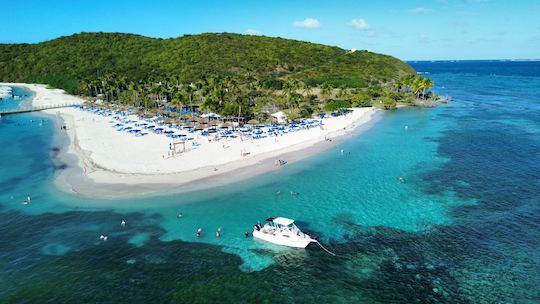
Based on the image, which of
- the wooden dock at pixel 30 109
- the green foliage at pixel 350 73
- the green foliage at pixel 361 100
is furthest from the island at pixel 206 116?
the wooden dock at pixel 30 109

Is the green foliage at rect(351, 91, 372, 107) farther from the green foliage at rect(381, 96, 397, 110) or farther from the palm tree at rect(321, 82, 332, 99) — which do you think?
the palm tree at rect(321, 82, 332, 99)

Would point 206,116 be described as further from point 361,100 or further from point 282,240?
point 282,240

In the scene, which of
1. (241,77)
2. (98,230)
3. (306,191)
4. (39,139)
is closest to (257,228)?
(306,191)

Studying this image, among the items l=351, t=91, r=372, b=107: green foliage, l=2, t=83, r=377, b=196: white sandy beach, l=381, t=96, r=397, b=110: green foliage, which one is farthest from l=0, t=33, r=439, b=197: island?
l=351, t=91, r=372, b=107: green foliage

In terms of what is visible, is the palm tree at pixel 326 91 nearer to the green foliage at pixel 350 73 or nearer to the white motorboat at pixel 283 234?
the green foliage at pixel 350 73

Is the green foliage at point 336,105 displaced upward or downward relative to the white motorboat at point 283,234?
upward

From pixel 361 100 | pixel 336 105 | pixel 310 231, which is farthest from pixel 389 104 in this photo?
pixel 310 231
